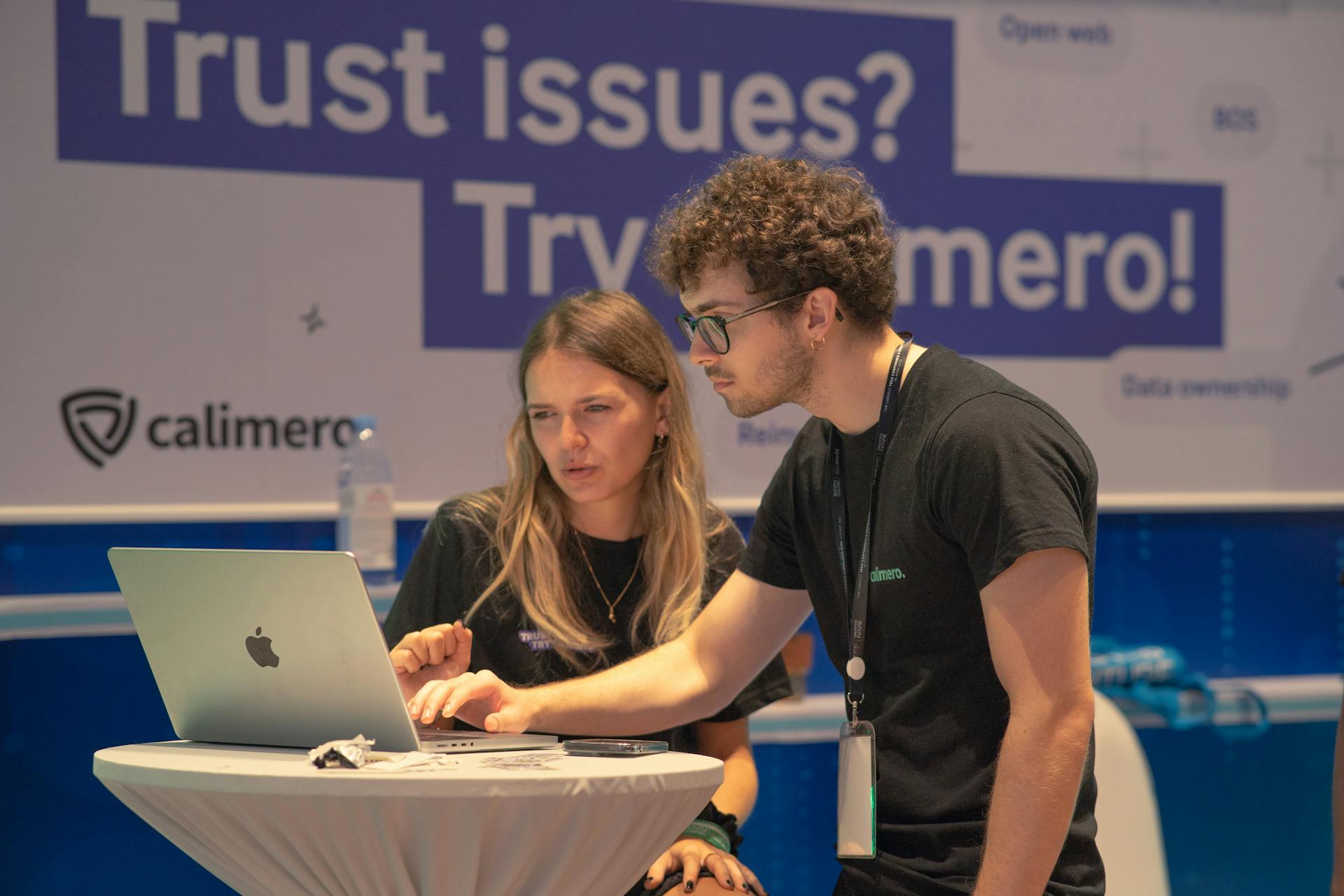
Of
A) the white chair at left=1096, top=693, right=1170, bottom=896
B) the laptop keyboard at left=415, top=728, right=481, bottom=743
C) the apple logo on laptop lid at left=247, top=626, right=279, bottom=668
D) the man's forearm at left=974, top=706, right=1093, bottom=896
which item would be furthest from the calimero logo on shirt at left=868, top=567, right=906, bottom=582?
the white chair at left=1096, top=693, right=1170, bottom=896

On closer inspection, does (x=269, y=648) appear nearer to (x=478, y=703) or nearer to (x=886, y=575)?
(x=478, y=703)

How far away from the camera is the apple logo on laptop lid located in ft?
5.16

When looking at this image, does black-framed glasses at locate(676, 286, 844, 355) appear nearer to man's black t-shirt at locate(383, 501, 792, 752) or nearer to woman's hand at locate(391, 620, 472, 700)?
woman's hand at locate(391, 620, 472, 700)

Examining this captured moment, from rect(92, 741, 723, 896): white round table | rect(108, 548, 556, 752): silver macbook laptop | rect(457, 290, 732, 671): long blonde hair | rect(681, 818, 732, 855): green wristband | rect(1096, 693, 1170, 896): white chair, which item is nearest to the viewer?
rect(92, 741, 723, 896): white round table

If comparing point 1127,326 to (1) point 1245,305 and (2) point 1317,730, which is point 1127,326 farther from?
(2) point 1317,730

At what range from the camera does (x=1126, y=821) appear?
9.17 feet

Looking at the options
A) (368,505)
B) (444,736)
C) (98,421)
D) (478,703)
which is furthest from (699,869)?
(98,421)

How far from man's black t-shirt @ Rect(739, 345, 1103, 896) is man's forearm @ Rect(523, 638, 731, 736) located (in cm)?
34

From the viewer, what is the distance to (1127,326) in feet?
13.0

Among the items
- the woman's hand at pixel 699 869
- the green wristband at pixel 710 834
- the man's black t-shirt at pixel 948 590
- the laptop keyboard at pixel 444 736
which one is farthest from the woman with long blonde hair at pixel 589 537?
the laptop keyboard at pixel 444 736

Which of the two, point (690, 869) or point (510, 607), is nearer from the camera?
point (690, 869)

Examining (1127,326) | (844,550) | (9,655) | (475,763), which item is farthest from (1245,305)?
(9,655)

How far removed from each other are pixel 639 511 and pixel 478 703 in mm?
746

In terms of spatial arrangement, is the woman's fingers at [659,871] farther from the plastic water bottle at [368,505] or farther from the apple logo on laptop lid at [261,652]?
the plastic water bottle at [368,505]
